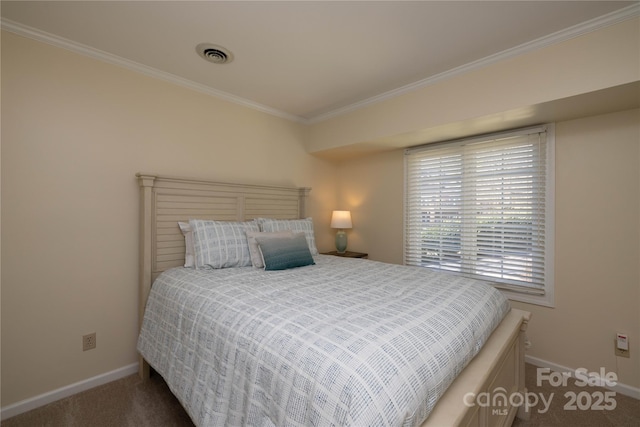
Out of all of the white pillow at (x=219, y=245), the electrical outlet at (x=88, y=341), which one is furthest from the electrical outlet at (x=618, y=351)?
the electrical outlet at (x=88, y=341)

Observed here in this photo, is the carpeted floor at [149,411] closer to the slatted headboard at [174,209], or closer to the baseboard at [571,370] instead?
the baseboard at [571,370]

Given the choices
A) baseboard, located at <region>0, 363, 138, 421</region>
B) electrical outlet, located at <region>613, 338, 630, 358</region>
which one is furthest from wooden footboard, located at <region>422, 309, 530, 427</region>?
baseboard, located at <region>0, 363, 138, 421</region>

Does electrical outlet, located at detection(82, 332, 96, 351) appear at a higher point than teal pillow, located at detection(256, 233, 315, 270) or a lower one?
lower

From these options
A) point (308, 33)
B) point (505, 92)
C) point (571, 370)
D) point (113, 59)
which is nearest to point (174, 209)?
point (113, 59)

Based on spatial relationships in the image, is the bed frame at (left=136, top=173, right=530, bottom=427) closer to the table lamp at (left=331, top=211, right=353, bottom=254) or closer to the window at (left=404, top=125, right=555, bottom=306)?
the table lamp at (left=331, top=211, right=353, bottom=254)

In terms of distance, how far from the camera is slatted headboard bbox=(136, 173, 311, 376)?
2236 mm

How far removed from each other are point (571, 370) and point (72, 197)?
13.3 ft

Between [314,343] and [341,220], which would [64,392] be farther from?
[341,220]

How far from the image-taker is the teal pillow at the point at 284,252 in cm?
223

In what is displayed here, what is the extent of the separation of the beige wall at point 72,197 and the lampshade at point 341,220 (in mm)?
1817

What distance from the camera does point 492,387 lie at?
52.5 inches

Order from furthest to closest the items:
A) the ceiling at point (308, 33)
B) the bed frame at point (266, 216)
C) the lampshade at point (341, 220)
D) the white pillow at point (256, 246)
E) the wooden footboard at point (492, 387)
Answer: the lampshade at point (341, 220), the white pillow at point (256, 246), the ceiling at point (308, 33), the bed frame at point (266, 216), the wooden footboard at point (492, 387)

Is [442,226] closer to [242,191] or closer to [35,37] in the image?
[242,191]

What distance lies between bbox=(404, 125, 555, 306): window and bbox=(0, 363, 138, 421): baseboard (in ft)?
9.59
